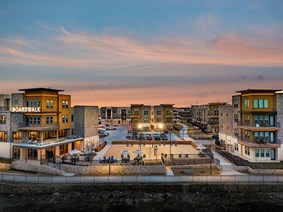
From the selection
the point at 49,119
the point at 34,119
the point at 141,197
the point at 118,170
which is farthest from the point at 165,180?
the point at 34,119

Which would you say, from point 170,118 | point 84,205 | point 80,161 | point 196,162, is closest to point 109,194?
point 84,205

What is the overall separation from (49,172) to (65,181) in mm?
5540

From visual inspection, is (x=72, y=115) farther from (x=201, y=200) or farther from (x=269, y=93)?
(x=269, y=93)

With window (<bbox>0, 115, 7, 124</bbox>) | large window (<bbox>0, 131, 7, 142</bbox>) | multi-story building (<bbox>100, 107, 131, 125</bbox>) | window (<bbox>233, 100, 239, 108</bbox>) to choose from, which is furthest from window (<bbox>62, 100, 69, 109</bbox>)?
multi-story building (<bbox>100, 107, 131, 125</bbox>)

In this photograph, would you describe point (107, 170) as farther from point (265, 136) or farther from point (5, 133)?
point (265, 136)

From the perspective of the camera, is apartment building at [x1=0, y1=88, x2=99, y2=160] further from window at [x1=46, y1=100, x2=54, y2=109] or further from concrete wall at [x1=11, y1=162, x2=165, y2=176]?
concrete wall at [x1=11, y1=162, x2=165, y2=176]

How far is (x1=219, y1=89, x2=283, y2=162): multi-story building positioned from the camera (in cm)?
3738

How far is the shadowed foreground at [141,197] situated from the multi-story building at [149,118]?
49.3 m

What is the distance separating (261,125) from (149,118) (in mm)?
43366

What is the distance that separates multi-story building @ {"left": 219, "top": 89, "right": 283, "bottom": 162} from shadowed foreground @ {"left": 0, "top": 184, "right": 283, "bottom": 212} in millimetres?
9880

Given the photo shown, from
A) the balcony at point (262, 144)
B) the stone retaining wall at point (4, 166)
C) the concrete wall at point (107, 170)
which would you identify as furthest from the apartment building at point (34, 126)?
the balcony at point (262, 144)

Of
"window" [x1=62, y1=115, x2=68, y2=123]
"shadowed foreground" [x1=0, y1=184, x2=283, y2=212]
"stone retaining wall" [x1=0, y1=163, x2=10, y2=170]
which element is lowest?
"shadowed foreground" [x1=0, y1=184, x2=283, y2=212]

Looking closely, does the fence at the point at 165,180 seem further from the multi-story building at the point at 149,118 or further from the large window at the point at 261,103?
the multi-story building at the point at 149,118

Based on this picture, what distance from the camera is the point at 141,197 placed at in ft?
89.9
